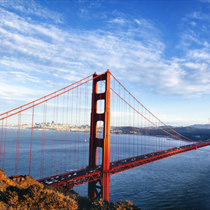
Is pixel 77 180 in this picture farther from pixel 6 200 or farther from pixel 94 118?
pixel 6 200

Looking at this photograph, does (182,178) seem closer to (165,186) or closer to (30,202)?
(165,186)

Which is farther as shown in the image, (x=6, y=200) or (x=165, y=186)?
(x=165, y=186)

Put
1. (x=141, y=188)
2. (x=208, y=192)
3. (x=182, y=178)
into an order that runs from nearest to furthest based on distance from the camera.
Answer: (x=208, y=192) → (x=141, y=188) → (x=182, y=178)

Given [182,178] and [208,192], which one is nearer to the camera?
[208,192]

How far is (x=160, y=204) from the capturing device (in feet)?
87.4

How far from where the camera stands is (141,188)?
34375mm

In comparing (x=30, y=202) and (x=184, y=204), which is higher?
(x=30, y=202)

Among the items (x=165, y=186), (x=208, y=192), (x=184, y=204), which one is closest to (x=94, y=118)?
(x=184, y=204)

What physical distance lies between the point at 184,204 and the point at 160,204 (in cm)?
370

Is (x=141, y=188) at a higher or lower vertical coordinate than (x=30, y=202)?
lower

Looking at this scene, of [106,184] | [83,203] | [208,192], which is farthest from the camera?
[208,192]

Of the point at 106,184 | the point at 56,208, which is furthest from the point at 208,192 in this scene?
the point at 56,208

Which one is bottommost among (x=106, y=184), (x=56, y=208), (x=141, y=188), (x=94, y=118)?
(x=141, y=188)

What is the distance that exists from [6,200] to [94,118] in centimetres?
1780
